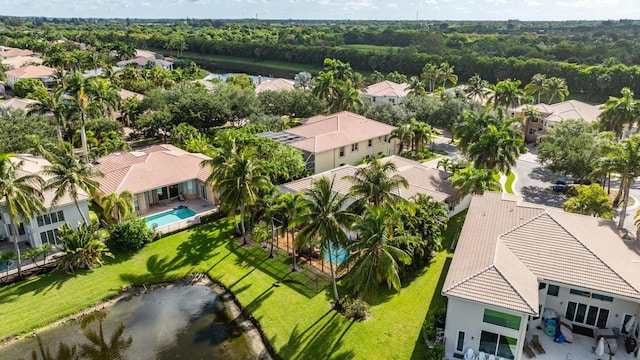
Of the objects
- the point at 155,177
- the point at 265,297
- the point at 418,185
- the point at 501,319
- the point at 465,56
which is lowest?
the point at 265,297

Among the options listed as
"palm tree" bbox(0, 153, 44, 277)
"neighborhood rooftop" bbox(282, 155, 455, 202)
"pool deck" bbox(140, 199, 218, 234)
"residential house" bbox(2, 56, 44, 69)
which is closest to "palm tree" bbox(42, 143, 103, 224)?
"palm tree" bbox(0, 153, 44, 277)

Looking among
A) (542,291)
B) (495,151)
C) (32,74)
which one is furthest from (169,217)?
(32,74)

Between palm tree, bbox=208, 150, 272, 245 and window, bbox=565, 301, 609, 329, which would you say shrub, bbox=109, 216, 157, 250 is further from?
window, bbox=565, 301, 609, 329

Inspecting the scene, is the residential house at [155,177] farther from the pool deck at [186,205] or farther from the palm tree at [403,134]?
the palm tree at [403,134]

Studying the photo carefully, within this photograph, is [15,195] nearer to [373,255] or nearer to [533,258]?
[373,255]

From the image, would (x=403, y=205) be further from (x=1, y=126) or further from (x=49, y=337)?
(x=1, y=126)
